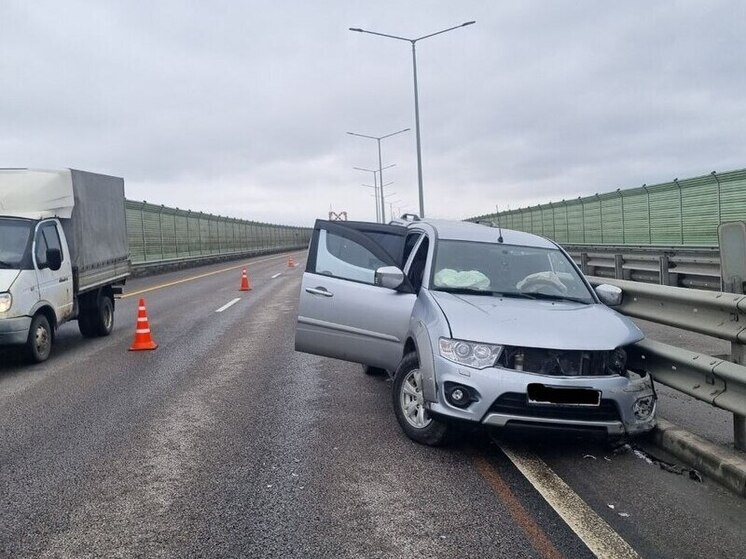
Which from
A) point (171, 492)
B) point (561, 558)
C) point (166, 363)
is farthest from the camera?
point (166, 363)

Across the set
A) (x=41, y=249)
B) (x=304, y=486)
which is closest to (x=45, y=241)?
(x=41, y=249)

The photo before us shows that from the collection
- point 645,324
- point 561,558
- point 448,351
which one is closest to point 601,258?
point 645,324

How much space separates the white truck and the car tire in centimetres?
531

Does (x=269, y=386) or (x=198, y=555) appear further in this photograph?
(x=269, y=386)

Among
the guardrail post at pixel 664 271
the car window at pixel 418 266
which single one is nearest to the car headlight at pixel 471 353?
the car window at pixel 418 266

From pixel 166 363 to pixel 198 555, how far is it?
549 centimetres

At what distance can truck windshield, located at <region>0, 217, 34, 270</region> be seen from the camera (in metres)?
8.57

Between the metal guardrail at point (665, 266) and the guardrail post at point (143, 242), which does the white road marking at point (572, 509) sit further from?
the guardrail post at point (143, 242)

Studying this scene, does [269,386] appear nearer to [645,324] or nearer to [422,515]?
[422,515]

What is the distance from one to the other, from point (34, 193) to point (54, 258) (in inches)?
56.7

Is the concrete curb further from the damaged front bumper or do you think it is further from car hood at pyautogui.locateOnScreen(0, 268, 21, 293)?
car hood at pyautogui.locateOnScreen(0, 268, 21, 293)

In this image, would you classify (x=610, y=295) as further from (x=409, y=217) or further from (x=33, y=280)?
(x=33, y=280)

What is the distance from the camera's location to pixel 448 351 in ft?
15.2

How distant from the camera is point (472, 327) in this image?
15.4ft
